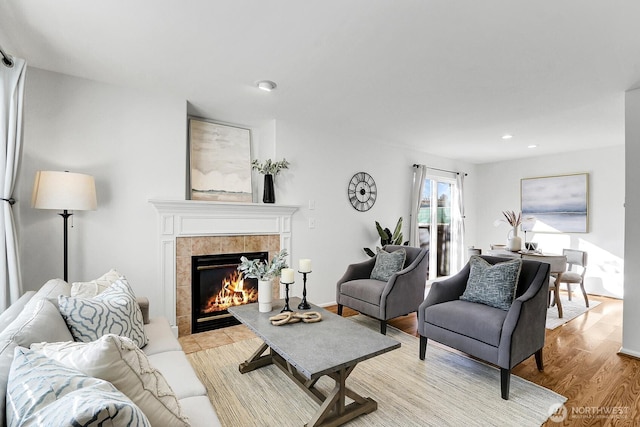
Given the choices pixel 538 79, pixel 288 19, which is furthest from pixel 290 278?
pixel 538 79

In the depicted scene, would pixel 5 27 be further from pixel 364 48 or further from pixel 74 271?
pixel 364 48

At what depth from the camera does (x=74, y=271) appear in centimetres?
268

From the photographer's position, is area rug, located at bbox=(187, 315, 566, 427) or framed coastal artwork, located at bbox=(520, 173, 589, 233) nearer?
area rug, located at bbox=(187, 315, 566, 427)

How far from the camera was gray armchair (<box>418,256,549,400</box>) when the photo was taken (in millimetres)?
2123

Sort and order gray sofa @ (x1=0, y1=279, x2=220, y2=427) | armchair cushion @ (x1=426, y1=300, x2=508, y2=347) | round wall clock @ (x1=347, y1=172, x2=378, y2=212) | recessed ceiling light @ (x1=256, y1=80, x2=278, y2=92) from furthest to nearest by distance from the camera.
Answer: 1. round wall clock @ (x1=347, y1=172, x2=378, y2=212)
2. recessed ceiling light @ (x1=256, y1=80, x2=278, y2=92)
3. armchair cushion @ (x1=426, y1=300, x2=508, y2=347)
4. gray sofa @ (x1=0, y1=279, x2=220, y2=427)

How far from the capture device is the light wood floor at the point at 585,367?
2014 millimetres

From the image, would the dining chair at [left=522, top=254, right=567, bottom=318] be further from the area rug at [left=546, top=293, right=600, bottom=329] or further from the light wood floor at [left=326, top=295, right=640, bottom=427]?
the light wood floor at [left=326, top=295, right=640, bottom=427]

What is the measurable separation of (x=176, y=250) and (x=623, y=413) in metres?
3.63

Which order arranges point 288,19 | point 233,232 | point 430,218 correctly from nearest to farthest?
point 288,19 < point 233,232 < point 430,218

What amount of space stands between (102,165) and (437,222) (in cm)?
527

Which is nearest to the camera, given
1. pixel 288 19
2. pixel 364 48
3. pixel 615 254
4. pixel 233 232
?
pixel 288 19

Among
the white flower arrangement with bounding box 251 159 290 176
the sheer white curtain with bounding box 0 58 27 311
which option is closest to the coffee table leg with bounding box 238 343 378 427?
the sheer white curtain with bounding box 0 58 27 311

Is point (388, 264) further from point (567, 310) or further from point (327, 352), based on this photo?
point (567, 310)

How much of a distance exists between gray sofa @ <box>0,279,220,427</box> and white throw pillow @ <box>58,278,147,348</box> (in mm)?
64
